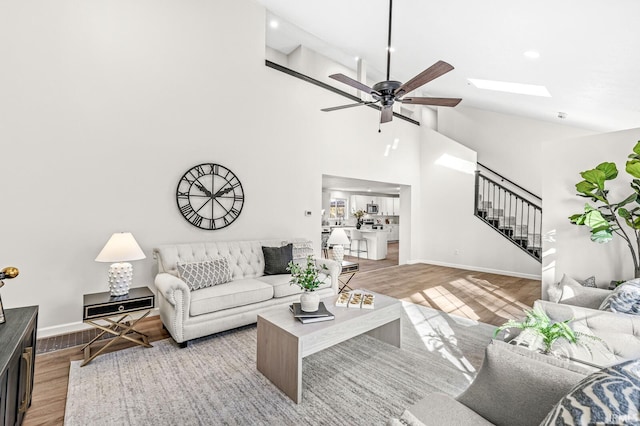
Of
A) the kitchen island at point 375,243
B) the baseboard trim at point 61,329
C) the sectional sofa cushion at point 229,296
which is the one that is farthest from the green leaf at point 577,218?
the baseboard trim at point 61,329

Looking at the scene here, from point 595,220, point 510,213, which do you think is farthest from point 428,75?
point 510,213

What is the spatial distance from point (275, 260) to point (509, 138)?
22.9ft

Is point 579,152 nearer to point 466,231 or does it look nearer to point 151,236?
point 466,231

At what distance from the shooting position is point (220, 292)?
11.0 ft

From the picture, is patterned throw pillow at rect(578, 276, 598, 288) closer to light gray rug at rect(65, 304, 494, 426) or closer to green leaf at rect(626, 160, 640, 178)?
green leaf at rect(626, 160, 640, 178)

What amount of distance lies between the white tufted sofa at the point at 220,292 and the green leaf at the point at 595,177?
10.8 ft

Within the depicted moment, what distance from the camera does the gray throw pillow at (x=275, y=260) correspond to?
170 inches

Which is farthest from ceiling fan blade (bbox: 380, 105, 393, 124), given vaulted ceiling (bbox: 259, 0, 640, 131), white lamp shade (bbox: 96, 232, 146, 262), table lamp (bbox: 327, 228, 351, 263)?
white lamp shade (bbox: 96, 232, 146, 262)

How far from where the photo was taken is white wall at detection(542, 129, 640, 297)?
3.73 meters

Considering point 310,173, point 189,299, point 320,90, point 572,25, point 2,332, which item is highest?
point 320,90

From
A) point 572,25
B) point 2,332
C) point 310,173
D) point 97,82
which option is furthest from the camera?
point 310,173

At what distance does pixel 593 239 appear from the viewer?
3.66 metres

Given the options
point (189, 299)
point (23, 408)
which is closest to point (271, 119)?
point (189, 299)

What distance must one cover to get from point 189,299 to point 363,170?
188 inches
